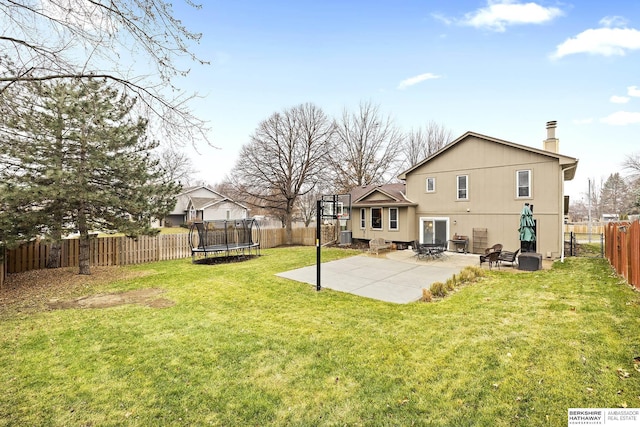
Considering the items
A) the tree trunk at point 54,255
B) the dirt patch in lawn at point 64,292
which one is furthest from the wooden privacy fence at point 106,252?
the dirt patch in lawn at point 64,292

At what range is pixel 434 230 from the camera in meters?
16.8

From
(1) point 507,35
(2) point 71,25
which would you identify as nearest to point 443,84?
(1) point 507,35

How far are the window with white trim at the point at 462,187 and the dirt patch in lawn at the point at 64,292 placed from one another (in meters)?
14.7

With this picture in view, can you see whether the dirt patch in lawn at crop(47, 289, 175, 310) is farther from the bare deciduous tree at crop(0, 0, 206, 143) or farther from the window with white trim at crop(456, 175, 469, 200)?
A: the window with white trim at crop(456, 175, 469, 200)

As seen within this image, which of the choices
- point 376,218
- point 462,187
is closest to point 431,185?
point 462,187

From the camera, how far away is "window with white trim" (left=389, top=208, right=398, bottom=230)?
→ 17.8 meters

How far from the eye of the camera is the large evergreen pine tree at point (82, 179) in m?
7.61

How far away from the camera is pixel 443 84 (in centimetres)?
1645

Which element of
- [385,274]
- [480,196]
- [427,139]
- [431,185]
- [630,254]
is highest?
[427,139]

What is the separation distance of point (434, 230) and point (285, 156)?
12.8 meters

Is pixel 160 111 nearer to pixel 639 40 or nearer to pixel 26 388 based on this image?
pixel 26 388

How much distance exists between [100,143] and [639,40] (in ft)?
58.5

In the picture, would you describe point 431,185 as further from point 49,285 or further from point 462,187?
point 49,285

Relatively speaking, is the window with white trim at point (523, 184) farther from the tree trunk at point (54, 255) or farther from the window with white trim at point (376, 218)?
the tree trunk at point (54, 255)
